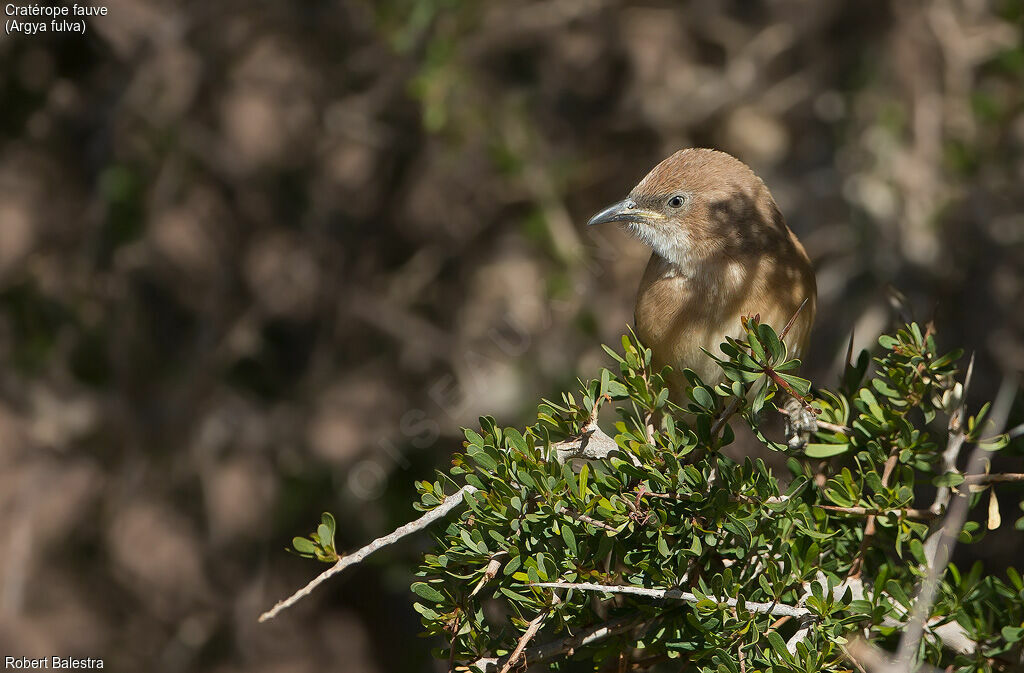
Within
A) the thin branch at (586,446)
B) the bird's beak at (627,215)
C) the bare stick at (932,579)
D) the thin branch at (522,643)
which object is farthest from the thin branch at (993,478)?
the bird's beak at (627,215)

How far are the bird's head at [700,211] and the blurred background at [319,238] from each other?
141 centimetres

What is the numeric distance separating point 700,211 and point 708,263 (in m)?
0.16

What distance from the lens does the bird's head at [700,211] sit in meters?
2.77

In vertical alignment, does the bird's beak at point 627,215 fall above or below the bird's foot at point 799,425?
above

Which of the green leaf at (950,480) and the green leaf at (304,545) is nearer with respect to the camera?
the green leaf at (950,480)

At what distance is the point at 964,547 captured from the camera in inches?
130

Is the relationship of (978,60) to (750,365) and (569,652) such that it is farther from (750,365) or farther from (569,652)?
(569,652)

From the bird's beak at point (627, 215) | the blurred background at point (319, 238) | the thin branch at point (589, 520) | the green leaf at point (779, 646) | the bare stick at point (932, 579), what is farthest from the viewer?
the blurred background at point (319, 238)

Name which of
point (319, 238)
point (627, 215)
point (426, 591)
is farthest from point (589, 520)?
point (319, 238)

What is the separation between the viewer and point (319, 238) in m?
4.50

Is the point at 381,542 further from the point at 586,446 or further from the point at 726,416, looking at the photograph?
the point at 726,416

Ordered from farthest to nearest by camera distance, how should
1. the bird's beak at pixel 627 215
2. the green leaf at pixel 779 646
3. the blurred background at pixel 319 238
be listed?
1. the blurred background at pixel 319 238
2. the bird's beak at pixel 627 215
3. the green leaf at pixel 779 646

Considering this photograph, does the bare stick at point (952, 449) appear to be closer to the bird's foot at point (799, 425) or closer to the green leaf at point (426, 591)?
the bird's foot at point (799, 425)

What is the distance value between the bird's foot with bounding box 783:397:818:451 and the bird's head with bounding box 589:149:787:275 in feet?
2.82
